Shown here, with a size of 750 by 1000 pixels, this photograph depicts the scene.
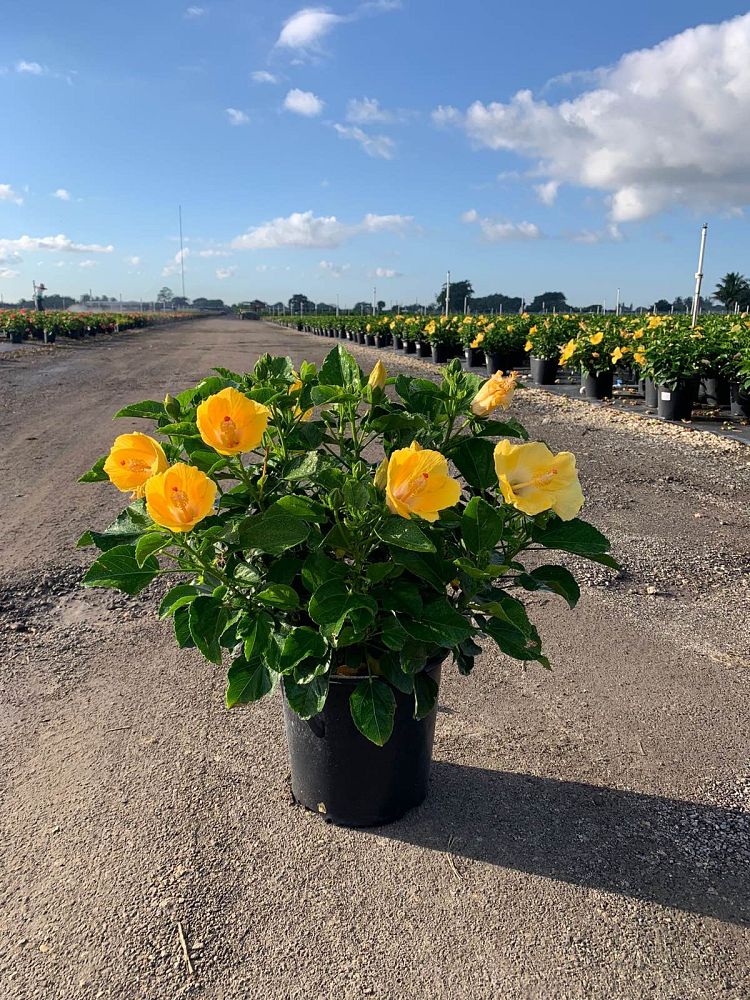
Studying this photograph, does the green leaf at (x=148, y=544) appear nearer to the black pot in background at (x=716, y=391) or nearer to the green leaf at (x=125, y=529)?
the green leaf at (x=125, y=529)

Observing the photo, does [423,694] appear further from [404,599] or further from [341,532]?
[341,532]

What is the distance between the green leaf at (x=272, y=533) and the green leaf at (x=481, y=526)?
340 millimetres

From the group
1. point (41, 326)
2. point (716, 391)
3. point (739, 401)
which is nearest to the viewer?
point (739, 401)

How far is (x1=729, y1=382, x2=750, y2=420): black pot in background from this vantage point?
312 inches

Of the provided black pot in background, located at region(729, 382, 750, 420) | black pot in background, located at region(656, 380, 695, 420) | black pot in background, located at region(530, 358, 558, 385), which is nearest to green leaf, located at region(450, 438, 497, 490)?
black pot in background, located at region(729, 382, 750, 420)

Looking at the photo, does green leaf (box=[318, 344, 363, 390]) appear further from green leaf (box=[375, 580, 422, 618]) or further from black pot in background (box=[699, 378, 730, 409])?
black pot in background (box=[699, 378, 730, 409])

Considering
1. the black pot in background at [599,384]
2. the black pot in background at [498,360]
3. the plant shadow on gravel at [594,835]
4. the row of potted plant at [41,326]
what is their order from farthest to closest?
the row of potted plant at [41,326] < the black pot in background at [498,360] < the black pot in background at [599,384] < the plant shadow on gravel at [594,835]

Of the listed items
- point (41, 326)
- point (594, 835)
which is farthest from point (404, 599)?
point (41, 326)

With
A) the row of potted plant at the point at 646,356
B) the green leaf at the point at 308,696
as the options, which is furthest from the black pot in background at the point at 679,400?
the green leaf at the point at 308,696

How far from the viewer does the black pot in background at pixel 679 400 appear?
835cm

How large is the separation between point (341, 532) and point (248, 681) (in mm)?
480

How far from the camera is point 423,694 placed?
1786 millimetres

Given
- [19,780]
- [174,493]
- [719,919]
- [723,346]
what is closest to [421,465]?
[174,493]

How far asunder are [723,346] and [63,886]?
27.1 feet
